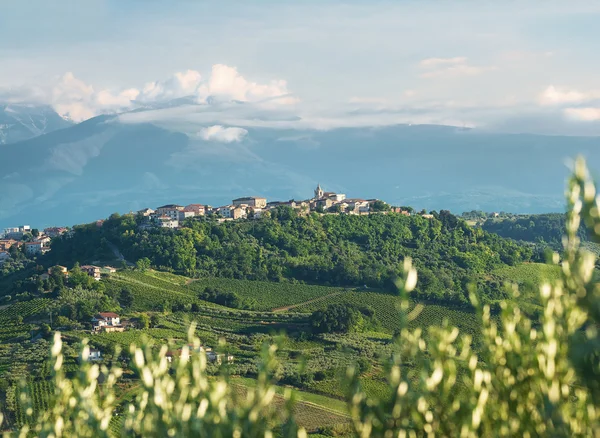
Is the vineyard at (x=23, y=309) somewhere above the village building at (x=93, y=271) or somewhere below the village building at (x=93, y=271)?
below

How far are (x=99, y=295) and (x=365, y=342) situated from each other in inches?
794

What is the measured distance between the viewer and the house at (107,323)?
54000mm

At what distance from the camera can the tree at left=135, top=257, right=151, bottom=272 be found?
6931 cm

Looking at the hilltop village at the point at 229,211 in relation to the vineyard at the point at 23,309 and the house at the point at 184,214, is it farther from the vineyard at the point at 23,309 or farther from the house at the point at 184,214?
the vineyard at the point at 23,309

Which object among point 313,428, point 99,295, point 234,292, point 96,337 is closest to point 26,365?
point 96,337

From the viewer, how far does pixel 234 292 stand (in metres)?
65.4

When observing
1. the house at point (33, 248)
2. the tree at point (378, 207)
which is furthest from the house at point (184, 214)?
the tree at point (378, 207)

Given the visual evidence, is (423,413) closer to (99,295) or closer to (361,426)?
(361,426)

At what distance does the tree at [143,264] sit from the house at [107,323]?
1410 cm

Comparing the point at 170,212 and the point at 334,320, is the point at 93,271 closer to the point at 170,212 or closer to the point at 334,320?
the point at 334,320

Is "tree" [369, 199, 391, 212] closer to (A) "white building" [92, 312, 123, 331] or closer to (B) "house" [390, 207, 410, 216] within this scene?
(B) "house" [390, 207, 410, 216]

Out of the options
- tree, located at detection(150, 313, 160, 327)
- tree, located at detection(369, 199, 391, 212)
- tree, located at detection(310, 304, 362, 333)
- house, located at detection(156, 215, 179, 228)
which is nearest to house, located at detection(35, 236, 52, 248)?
house, located at detection(156, 215, 179, 228)

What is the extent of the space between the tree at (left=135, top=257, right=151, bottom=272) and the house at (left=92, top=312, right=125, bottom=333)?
46.3ft

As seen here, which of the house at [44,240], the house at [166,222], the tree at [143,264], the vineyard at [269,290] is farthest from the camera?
the house at [44,240]
